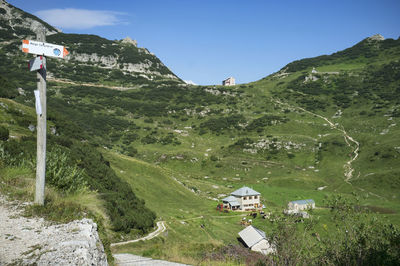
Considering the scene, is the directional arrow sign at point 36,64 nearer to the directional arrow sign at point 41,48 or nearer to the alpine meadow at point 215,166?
the directional arrow sign at point 41,48

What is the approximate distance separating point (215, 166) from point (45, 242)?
3873 inches

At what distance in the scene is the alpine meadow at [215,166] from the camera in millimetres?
15117

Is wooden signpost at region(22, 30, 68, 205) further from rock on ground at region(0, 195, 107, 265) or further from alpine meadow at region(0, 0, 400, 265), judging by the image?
rock on ground at region(0, 195, 107, 265)

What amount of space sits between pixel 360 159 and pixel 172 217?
82817 millimetres

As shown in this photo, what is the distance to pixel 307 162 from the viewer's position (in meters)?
107

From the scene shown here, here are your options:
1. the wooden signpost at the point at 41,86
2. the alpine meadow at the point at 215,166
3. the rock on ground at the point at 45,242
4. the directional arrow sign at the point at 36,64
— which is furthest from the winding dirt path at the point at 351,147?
the directional arrow sign at the point at 36,64

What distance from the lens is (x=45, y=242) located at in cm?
820

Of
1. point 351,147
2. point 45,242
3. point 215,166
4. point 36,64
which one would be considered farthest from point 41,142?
point 351,147

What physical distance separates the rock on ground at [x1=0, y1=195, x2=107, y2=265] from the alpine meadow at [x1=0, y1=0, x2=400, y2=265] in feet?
2.65

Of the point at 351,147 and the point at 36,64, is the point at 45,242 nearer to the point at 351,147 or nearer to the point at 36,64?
the point at 36,64

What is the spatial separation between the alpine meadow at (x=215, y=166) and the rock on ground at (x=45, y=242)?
0.81 m

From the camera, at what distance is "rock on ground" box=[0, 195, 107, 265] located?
23.9ft

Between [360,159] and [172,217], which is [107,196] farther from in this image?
[360,159]

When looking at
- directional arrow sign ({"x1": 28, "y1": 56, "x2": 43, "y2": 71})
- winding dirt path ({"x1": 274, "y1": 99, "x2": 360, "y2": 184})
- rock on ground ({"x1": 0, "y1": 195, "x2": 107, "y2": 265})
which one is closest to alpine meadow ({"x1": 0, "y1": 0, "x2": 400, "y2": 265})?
winding dirt path ({"x1": 274, "y1": 99, "x2": 360, "y2": 184})
